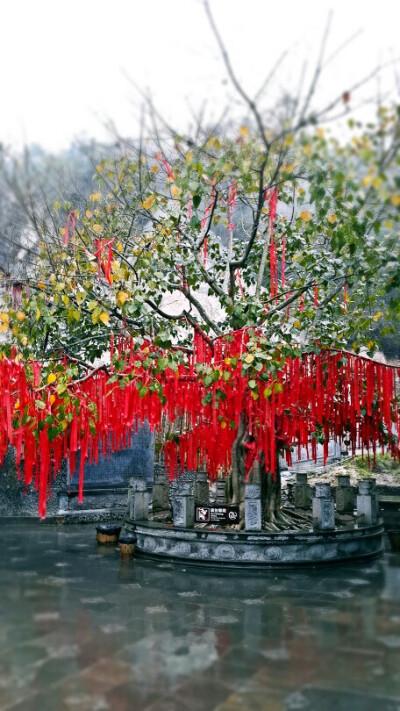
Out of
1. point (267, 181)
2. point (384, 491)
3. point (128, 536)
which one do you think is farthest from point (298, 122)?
point (384, 491)

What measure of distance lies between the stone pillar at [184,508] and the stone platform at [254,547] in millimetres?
315

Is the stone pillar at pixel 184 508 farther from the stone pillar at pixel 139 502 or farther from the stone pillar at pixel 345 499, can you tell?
the stone pillar at pixel 345 499

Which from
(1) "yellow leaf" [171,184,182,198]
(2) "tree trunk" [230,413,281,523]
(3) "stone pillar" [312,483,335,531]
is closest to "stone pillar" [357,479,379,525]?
(3) "stone pillar" [312,483,335,531]

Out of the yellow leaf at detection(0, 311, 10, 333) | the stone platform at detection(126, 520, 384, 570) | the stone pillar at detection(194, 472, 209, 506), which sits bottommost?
the stone platform at detection(126, 520, 384, 570)

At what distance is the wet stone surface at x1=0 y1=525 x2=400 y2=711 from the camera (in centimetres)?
614

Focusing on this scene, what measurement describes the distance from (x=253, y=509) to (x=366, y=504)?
3305 millimetres

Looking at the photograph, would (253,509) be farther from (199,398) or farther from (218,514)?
(199,398)

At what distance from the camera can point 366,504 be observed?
14.5 m

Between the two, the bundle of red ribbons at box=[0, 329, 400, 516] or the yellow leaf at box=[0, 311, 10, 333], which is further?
the bundle of red ribbons at box=[0, 329, 400, 516]

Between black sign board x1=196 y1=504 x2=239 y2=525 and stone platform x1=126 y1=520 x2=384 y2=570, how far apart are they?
492mm

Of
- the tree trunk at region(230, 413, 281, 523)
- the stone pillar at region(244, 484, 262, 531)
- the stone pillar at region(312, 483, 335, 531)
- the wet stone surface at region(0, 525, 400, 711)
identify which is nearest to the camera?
the wet stone surface at region(0, 525, 400, 711)

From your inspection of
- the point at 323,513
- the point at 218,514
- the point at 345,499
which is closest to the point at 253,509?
the point at 218,514

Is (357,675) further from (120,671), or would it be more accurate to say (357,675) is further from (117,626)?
(117,626)

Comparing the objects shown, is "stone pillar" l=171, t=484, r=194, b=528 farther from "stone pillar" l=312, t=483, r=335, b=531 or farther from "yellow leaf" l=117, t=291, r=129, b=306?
"yellow leaf" l=117, t=291, r=129, b=306
